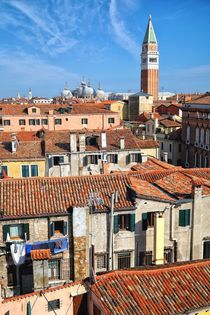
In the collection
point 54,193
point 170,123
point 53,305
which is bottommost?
point 53,305

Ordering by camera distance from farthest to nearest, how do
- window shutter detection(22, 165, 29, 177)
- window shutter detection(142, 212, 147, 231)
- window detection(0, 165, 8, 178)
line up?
window shutter detection(22, 165, 29, 177)
window detection(0, 165, 8, 178)
window shutter detection(142, 212, 147, 231)

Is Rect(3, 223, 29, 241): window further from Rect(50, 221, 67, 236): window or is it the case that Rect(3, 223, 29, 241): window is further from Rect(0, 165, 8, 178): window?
Rect(0, 165, 8, 178): window

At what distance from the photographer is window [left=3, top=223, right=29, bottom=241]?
17125mm

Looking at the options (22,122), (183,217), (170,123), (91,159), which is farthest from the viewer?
(22,122)

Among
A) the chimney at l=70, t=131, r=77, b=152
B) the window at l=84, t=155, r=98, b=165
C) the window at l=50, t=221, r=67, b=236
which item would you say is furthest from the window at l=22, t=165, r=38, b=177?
the window at l=50, t=221, r=67, b=236

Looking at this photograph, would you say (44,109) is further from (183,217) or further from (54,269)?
(54,269)

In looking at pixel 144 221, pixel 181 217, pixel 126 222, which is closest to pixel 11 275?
pixel 126 222

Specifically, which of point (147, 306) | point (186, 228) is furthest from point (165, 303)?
point (186, 228)

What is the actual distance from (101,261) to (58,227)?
269cm

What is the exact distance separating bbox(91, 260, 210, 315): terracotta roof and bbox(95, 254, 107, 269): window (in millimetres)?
4388

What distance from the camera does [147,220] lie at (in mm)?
18594

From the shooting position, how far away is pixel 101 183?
19594 mm

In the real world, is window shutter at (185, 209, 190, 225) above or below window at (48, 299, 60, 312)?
above

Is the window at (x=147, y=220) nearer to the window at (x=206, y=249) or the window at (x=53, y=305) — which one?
the window at (x=206, y=249)
